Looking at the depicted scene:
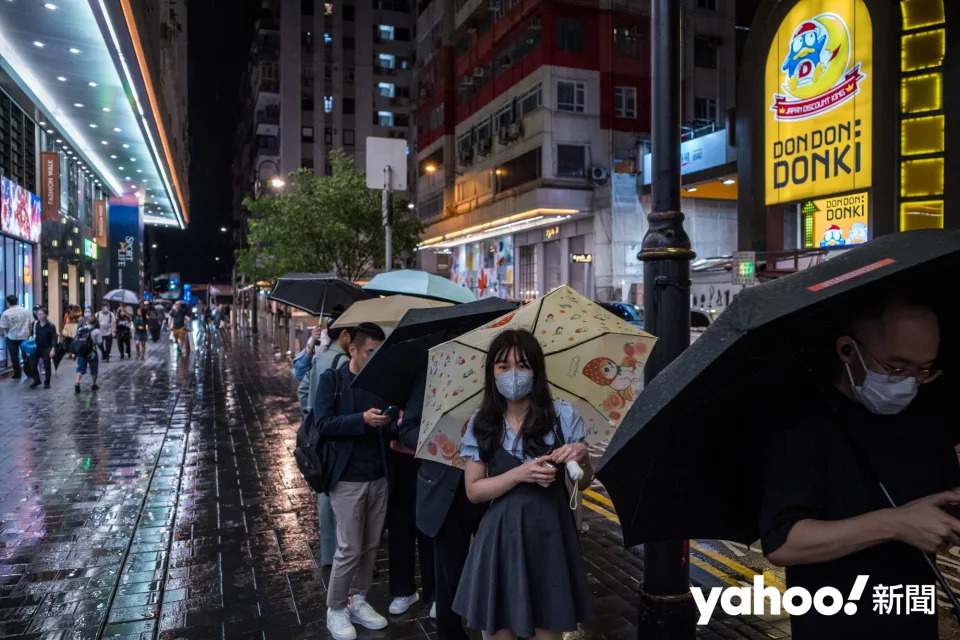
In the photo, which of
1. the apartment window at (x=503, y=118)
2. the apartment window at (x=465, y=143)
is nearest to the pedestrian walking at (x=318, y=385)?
the apartment window at (x=503, y=118)

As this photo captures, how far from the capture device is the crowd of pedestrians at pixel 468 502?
9.66 ft

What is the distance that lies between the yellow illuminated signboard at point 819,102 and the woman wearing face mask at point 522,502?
18.6 m

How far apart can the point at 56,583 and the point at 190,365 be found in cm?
1848

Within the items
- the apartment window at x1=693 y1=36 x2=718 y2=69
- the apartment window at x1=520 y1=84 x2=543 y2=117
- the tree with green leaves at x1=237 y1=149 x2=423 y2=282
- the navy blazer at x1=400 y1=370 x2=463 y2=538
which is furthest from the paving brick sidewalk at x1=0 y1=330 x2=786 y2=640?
the apartment window at x1=693 y1=36 x2=718 y2=69

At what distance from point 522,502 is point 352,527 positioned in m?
1.74

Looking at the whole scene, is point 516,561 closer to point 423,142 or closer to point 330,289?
point 330,289

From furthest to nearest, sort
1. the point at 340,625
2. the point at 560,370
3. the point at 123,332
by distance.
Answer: the point at 123,332 < the point at 340,625 < the point at 560,370

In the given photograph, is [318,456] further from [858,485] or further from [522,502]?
[858,485]

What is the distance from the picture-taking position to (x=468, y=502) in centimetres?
361

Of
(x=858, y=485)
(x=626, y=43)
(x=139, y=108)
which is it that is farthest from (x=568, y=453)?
(x=626, y=43)

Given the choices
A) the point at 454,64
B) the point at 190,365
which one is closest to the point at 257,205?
the point at 190,365

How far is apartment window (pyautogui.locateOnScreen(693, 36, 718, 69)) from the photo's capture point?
34438 millimetres

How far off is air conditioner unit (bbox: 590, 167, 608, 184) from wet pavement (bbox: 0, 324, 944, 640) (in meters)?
23.8

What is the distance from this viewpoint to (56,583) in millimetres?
5152
